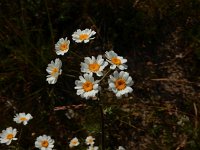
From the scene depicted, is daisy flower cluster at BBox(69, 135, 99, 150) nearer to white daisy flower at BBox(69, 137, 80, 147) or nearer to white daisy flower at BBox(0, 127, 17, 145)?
white daisy flower at BBox(69, 137, 80, 147)

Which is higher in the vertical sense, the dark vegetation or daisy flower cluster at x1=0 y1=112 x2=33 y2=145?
the dark vegetation

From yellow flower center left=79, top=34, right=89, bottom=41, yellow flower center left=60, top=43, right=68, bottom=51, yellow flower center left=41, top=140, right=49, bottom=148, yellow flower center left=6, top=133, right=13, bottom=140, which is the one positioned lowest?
yellow flower center left=41, top=140, right=49, bottom=148

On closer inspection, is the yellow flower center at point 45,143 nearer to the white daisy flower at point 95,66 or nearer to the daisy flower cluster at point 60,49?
the daisy flower cluster at point 60,49

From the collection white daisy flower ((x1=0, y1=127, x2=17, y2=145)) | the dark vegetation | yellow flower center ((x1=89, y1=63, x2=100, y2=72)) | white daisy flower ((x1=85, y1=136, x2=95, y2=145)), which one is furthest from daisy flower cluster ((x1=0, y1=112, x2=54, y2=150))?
yellow flower center ((x1=89, y1=63, x2=100, y2=72))

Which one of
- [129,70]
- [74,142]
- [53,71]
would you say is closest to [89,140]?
[74,142]

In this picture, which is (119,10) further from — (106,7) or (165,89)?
(165,89)

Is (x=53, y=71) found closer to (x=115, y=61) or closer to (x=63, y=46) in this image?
(x=63, y=46)

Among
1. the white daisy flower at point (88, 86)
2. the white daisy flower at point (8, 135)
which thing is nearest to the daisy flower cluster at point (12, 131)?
the white daisy flower at point (8, 135)
